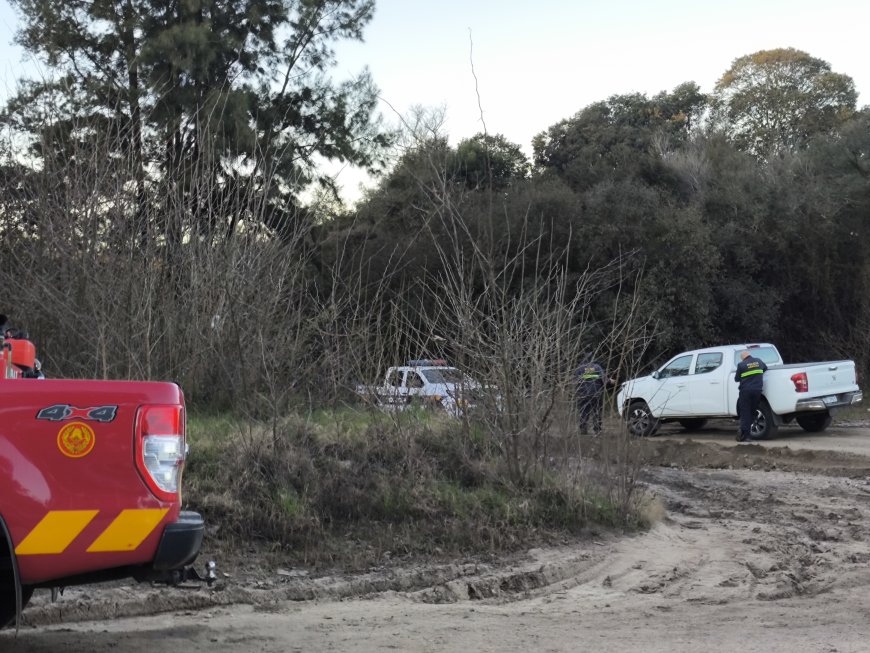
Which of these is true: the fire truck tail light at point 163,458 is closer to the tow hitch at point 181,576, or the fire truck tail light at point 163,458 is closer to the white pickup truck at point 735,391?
the tow hitch at point 181,576

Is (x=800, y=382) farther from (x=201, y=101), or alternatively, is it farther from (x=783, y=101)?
(x=783, y=101)

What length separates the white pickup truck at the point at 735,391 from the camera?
56.8 feet

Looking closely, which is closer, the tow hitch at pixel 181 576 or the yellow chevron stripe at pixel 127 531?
the yellow chevron stripe at pixel 127 531

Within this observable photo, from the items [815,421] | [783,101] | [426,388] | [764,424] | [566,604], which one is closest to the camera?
[566,604]

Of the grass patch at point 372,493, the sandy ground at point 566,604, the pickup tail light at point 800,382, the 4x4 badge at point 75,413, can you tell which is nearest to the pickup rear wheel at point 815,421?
the pickup tail light at point 800,382

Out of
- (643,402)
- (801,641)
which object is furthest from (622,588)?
(643,402)

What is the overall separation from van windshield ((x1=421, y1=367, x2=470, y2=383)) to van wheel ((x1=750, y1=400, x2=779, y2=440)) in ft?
30.9

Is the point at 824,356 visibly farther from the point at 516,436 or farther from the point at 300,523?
the point at 300,523

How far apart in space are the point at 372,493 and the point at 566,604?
2240 mm

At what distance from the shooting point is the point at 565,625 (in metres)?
6.17

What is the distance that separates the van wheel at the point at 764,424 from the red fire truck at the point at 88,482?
14.7m

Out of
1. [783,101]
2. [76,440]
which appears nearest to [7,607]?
[76,440]

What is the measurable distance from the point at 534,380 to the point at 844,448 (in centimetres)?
888

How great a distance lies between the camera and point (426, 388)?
33.0ft
